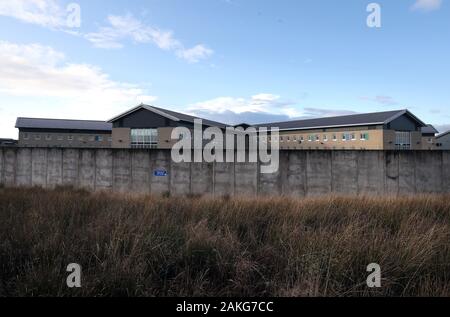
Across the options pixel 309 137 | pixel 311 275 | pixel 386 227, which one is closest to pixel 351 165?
pixel 386 227

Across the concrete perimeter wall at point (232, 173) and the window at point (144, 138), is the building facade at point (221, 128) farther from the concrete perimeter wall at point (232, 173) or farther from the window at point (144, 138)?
the concrete perimeter wall at point (232, 173)

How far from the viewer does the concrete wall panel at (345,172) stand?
640 inches

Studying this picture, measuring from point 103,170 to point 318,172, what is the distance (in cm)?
1284

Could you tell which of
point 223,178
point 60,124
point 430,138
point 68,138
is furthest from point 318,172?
point 430,138

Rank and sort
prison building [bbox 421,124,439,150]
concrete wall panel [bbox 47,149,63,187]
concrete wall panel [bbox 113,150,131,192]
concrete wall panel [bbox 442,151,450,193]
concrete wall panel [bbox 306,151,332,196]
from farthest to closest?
prison building [bbox 421,124,439,150], concrete wall panel [bbox 47,149,63,187], concrete wall panel [bbox 113,150,131,192], concrete wall panel [bbox 306,151,332,196], concrete wall panel [bbox 442,151,450,193]

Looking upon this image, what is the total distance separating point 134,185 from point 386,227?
48.6 ft

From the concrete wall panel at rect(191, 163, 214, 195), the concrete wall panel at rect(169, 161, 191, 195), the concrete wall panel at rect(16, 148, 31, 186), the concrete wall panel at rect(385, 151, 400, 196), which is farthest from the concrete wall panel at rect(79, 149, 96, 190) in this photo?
the concrete wall panel at rect(385, 151, 400, 196)

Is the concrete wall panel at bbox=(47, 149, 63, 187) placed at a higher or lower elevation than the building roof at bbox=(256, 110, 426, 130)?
lower

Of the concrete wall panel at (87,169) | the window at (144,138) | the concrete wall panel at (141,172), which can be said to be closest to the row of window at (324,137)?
the window at (144,138)

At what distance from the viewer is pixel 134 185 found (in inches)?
708

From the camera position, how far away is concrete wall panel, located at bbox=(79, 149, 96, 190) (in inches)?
728

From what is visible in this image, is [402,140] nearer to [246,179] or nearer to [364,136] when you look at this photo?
[364,136]

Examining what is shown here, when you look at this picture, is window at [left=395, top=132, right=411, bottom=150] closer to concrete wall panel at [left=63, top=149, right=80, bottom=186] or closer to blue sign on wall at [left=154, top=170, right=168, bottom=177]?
blue sign on wall at [left=154, top=170, right=168, bottom=177]

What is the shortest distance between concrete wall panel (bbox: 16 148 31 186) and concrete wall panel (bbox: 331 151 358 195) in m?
19.0
